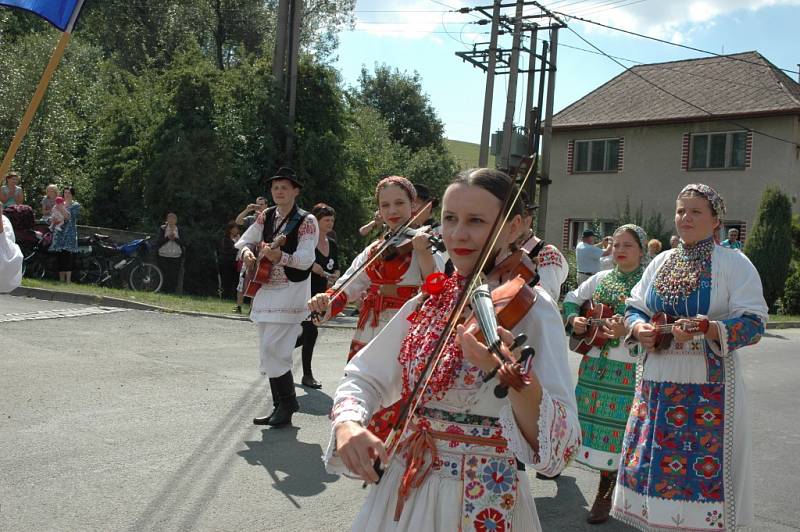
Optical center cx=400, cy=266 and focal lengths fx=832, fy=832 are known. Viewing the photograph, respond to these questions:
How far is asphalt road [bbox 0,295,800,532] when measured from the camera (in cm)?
481

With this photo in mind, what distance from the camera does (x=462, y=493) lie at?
95.7 inches

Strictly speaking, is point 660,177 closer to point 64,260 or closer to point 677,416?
point 64,260

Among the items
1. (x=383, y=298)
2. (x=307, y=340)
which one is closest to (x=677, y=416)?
(x=383, y=298)

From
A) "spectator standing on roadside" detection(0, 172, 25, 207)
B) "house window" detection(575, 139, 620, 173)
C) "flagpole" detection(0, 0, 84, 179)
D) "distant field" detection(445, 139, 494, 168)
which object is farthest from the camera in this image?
"distant field" detection(445, 139, 494, 168)

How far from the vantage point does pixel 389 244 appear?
5855 mm

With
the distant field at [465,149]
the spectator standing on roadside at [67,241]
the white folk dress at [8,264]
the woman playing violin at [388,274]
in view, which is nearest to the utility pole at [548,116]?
the spectator standing on roadside at [67,241]

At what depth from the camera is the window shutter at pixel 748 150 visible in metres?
28.5

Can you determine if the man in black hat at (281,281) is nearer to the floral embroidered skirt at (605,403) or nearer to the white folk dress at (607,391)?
the white folk dress at (607,391)

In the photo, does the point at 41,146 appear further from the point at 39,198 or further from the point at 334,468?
the point at 334,468

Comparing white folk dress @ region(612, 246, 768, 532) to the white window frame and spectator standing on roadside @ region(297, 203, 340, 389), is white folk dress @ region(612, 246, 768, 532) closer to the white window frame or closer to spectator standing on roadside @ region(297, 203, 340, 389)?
spectator standing on roadside @ region(297, 203, 340, 389)

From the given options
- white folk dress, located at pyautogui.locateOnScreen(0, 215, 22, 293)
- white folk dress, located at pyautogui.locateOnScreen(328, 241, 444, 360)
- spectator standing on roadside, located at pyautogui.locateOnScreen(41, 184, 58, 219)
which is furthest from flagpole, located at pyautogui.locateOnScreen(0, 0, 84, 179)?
spectator standing on roadside, located at pyautogui.locateOnScreen(41, 184, 58, 219)

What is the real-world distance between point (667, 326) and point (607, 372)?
1234mm

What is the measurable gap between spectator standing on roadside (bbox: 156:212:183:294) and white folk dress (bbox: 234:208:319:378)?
32.0 feet

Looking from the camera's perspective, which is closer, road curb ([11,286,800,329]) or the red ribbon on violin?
the red ribbon on violin
